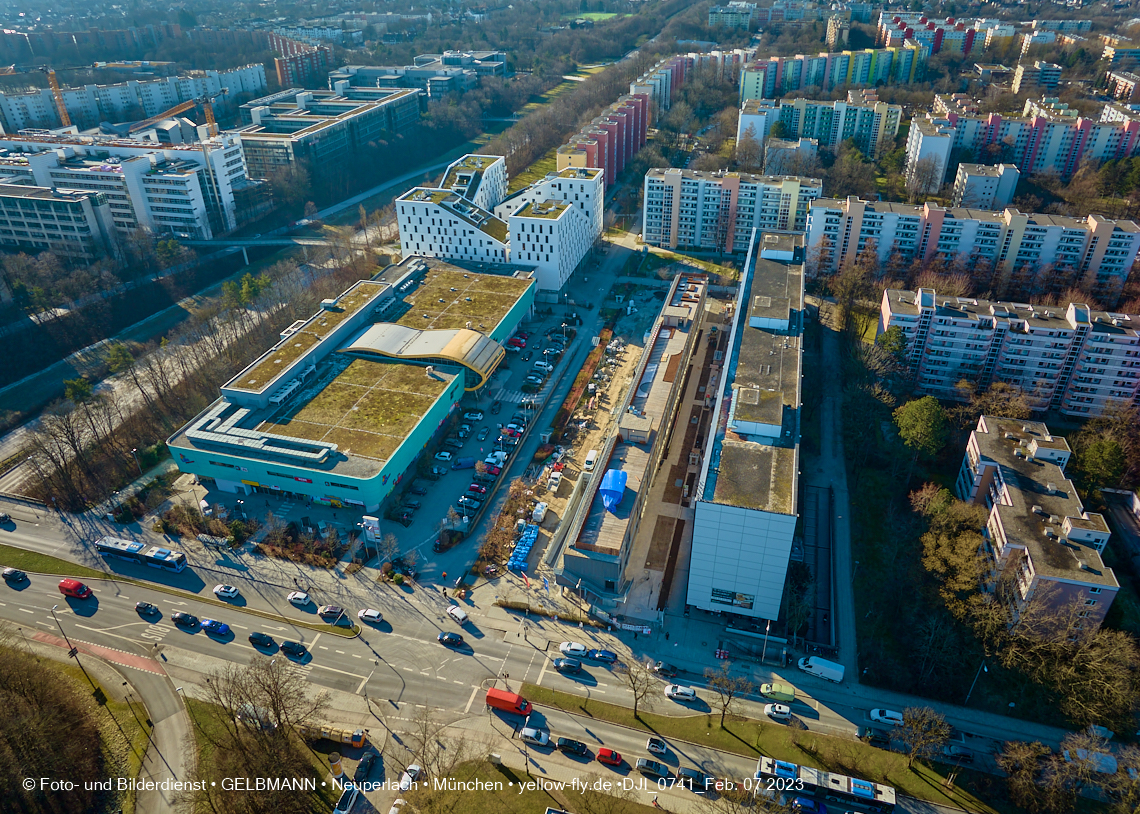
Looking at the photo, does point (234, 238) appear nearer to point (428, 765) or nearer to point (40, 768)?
point (40, 768)

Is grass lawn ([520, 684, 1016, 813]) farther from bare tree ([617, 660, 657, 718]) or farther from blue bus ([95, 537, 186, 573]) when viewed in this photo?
blue bus ([95, 537, 186, 573])

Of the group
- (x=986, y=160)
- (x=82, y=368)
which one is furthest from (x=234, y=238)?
(x=986, y=160)

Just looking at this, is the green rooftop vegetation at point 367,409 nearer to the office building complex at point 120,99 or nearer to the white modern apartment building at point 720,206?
the white modern apartment building at point 720,206

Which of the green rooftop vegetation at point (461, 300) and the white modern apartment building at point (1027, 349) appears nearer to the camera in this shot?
the white modern apartment building at point (1027, 349)

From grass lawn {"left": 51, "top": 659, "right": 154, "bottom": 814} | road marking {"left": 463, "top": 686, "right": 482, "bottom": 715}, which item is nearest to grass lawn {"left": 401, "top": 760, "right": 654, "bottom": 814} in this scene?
road marking {"left": 463, "top": 686, "right": 482, "bottom": 715}

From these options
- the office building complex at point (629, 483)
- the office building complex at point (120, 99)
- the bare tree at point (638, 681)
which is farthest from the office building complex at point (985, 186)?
the office building complex at point (120, 99)

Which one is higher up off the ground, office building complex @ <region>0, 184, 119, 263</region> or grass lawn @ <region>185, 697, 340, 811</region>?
office building complex @ <region>0, 184, 119, 263</region>

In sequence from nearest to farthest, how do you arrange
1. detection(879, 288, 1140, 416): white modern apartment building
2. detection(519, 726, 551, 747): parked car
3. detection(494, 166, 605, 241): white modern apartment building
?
detection(519, 726, 551, 747): parked car → detection(879, 288, 1140, 416): white modern apartment building → detection(494, 166, 605, 241): white modern apartment building
